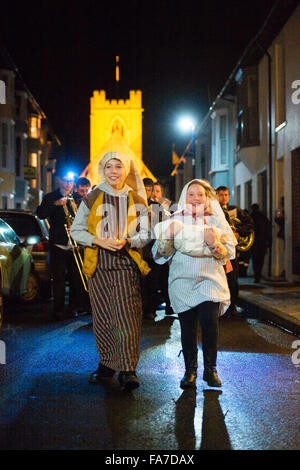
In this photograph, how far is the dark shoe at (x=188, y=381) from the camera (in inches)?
208

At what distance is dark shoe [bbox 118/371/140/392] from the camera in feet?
16.8

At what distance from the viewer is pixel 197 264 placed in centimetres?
537

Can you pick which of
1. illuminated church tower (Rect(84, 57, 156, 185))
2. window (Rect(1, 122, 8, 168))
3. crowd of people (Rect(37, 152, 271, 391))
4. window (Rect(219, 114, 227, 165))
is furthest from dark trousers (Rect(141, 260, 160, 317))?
illuminated church tower (Rect(84, 57, 156, 185))

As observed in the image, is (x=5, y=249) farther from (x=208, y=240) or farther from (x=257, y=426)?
(x=257, y=426)

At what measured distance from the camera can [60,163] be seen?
63.2 metres

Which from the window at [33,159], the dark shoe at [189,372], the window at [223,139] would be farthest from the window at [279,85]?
the window at [33,159]

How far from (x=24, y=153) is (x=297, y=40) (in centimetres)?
2714

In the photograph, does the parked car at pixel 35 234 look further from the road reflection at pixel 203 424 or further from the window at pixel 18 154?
the window at pixel 18 154

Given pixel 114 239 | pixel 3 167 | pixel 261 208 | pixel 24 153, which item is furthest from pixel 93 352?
pixel 24 153

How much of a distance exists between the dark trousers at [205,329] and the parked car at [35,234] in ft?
22.7

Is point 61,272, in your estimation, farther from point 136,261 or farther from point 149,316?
point 136,261

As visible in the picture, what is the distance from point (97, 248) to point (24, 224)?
7.31 meters
